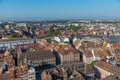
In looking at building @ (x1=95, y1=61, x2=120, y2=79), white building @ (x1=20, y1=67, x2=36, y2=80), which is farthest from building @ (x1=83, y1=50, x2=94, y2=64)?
white building @ (x1=20, y1=67, x2=36, y2=80)

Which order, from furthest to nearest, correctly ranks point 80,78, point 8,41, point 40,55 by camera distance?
1. point 8,41
2. point 40,55
3. point 80,78

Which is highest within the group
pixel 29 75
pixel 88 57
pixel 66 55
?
pixel 29 75

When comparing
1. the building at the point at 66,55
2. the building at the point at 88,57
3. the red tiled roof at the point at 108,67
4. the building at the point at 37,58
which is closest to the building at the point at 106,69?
the red tiled roof at the point at 108,67

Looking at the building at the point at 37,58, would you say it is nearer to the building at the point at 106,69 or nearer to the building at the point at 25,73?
the building at the point at 25,73

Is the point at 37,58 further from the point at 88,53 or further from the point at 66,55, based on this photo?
the point at 88,53

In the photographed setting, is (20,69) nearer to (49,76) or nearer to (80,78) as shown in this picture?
(49,76)

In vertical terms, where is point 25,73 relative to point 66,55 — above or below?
above

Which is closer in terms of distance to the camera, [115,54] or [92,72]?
[92,72]

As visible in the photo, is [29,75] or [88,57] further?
[88,57]

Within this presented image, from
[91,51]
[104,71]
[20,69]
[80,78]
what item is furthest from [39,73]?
[91,51]

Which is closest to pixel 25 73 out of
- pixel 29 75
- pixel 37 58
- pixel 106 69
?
pixel 29 75

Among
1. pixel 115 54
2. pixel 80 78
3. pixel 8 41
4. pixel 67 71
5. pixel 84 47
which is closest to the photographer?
pixel 80 78
